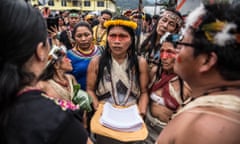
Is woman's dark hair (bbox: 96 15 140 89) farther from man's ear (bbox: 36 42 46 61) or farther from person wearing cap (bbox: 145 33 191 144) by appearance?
man's ear (bbox: 36 42 46 61)

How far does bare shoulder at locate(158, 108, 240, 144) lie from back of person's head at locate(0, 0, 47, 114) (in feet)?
2.43

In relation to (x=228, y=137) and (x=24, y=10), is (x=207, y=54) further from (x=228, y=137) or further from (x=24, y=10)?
(x=24, y=10)

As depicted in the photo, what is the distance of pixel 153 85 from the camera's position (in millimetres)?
2449

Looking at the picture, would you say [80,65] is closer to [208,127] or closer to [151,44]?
[151,44]

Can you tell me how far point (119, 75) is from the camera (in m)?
2.53

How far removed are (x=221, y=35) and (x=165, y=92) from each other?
119 centimetres

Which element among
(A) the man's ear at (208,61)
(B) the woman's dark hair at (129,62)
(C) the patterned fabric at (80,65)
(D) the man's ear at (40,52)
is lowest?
(C) the patterned fabric at (80,65)

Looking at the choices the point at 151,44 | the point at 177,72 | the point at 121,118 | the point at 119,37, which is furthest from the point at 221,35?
the point at 151,44

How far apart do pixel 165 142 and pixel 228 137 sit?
0.31 m

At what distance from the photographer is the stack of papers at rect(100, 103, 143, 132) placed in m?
2.22

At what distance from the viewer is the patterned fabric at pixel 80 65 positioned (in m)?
3.23

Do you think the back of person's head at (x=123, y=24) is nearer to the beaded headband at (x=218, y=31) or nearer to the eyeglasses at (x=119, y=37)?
the eyeglasses at (x=119, y=37)

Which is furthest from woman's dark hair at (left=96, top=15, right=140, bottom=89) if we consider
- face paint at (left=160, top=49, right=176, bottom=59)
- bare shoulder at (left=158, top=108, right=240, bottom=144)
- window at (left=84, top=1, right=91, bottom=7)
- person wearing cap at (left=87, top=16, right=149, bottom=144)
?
window at (left=84, top=1, right=91, bottom=7)

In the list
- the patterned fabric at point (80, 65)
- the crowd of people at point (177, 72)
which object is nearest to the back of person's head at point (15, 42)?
the crowd of people at point (177, 72)
